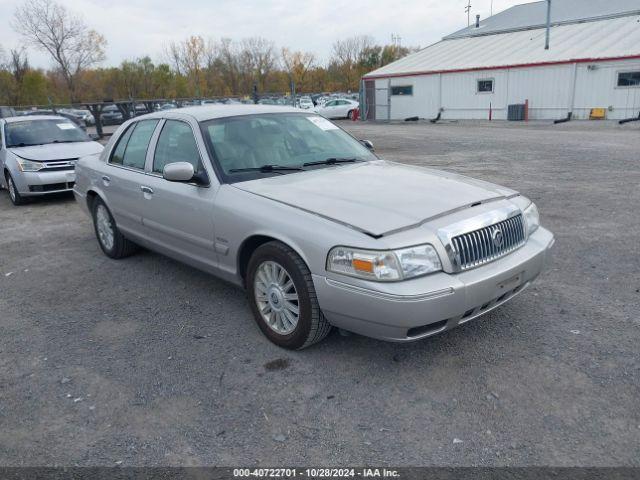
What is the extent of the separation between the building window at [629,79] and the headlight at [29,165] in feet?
78.9

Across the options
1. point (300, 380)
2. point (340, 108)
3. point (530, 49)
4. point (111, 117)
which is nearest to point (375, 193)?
point (300, 380)

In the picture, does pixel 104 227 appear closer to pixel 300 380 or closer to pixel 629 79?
pixel 300 380

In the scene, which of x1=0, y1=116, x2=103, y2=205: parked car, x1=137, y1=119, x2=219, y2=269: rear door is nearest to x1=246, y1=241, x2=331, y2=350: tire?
x1=137, y1=119, x2=219, y2=269: rear door

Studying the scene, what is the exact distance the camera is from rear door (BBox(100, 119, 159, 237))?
495cm

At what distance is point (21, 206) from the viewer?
9312 mm

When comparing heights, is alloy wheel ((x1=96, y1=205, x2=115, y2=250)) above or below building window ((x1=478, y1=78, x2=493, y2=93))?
below

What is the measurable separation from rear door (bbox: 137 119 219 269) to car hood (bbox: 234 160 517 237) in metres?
0.41

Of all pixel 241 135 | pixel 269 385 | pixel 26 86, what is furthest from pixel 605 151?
pixel 26 86

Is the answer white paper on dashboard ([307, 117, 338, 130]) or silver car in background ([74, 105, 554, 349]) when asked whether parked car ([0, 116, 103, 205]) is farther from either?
white paper on dashboard ([307, 117, 338, 130])

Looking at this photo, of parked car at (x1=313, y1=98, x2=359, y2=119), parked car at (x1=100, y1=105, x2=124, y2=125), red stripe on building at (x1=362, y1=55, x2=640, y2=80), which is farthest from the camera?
parked car at (x1=100, y1=105, x2=124, y2=125)

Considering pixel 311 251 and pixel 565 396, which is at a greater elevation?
pixel 311 251

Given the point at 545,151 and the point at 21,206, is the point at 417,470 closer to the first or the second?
the point at 21,206

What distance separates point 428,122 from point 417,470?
2864 centimetres

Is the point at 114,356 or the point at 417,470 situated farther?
the point at 114,356
